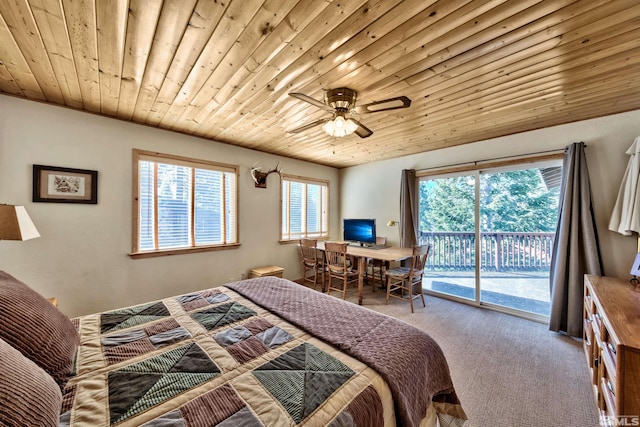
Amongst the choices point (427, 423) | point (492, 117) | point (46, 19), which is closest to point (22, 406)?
point (427, 423)

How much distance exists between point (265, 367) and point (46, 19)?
7.10ft

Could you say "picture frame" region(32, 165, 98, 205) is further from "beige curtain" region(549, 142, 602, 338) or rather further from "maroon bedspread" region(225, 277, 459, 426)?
"beige curtain" region(549, 142, 602, 338)

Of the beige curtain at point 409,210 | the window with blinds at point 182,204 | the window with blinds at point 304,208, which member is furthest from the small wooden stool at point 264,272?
the beige curtain at point 409,210

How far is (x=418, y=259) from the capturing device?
3596 mm

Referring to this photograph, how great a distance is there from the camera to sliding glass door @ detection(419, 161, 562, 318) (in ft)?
10.3

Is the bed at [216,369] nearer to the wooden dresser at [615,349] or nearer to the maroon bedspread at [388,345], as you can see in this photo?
the maroon bedspread at [388,345]

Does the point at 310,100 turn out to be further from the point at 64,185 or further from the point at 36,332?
the point at 64,185

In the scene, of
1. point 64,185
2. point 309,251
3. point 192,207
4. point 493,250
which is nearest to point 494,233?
point 493,250

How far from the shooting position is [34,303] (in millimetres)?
1095

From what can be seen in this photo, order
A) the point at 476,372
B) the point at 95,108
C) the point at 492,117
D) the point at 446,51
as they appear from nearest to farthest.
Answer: the point at 446,51, the point at 476,372, the point at 95,108, the point at 492,117

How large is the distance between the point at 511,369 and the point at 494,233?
76.5 inches

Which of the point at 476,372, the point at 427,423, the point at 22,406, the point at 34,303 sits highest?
the point at 34,303

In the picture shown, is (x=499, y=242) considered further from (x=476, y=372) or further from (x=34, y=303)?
(x=34, y=303)

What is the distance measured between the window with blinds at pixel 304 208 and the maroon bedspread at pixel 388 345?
108 inches
